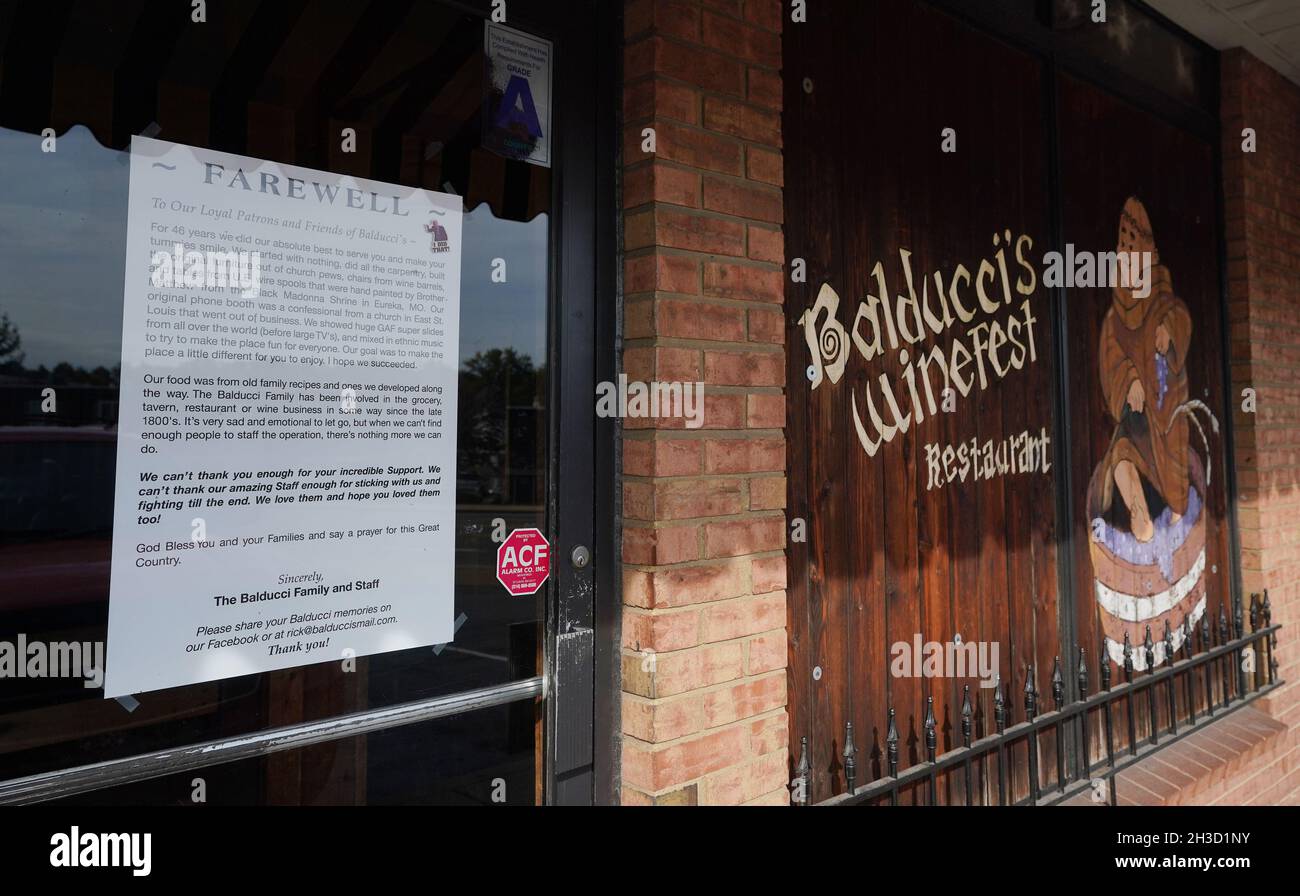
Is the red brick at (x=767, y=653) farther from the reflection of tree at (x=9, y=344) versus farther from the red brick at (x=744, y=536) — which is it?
the reflection of tree at (x=9, y=344)

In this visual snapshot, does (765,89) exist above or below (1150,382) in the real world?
above

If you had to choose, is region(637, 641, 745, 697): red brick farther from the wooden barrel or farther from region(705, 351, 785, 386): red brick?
the wooden barrel

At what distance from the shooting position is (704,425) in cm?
207

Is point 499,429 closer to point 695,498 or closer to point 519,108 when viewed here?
point 695,498

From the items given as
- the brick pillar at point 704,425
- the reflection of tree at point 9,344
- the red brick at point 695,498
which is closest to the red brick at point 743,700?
the brick pillar at point 704,425

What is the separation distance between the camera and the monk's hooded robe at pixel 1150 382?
3666mm

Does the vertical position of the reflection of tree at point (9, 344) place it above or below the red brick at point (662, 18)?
below

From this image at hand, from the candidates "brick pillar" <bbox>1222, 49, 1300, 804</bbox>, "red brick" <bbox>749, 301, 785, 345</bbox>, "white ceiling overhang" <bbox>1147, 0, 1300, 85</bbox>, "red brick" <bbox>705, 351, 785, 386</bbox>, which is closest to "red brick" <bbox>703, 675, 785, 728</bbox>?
"red brick" <bbox>705, 351, 785, 386</bbox>

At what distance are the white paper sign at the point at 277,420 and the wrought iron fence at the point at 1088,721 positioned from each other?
1.25m

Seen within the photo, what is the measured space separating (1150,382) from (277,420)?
12.1 feet

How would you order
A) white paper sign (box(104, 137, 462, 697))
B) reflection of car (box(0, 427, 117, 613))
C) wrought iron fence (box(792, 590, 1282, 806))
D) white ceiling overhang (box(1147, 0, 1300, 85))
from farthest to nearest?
white ceiling overhang (box(1147, 0, 1300, 85)) → wrought iron fence (box(792, 590, 1282, 806)) → white paper sign (box(104, 137, 462, 697)) → reflection of car (box(0, 427, 117, 613))

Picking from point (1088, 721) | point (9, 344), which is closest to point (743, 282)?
point (9, 344)

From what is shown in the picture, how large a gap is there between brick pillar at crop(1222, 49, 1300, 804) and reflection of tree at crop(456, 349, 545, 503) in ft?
12.9

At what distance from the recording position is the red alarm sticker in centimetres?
197
